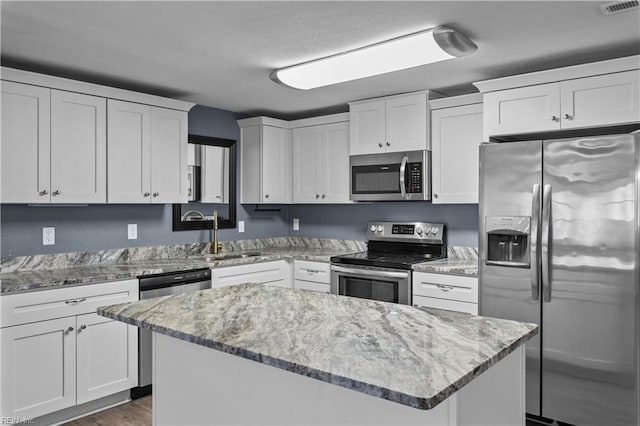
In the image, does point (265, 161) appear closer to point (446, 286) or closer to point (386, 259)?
point (386, 259)

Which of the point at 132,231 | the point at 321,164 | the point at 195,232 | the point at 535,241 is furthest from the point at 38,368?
the point at 535,241

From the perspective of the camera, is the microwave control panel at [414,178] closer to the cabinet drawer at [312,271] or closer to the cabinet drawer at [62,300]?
the cabinet drawer at [312,271]

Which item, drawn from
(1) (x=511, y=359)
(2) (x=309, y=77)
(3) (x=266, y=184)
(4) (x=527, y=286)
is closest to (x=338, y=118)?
(3) (x=266, y=184)

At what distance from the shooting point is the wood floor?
9.82ft

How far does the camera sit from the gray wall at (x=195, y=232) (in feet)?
10.9

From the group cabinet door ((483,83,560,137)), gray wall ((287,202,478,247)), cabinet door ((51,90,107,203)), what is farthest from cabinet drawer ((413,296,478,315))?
cabinet door ((51,90,107,203))

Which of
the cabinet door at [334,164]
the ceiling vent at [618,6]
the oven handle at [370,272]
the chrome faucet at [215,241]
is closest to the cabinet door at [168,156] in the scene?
the chrome faucet at [215,241]

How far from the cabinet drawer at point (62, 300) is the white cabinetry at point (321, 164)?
6.58 feet

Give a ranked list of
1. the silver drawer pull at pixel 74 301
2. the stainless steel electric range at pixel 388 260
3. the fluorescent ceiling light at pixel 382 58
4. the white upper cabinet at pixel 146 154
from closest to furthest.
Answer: the fluorescent ceiling light at pixel 382 58, the silver drawer pull at pixel 74 301, the white upper cabinet at pixel 146 154, the stainless steel electric range at pixel 388 260

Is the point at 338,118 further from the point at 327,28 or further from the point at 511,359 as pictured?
the point at 511,359

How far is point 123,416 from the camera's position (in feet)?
10.2

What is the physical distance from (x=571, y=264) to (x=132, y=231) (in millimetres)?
3269

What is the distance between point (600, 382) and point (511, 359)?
1.43 metres

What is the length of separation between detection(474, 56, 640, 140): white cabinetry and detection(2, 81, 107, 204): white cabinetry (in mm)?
2787
